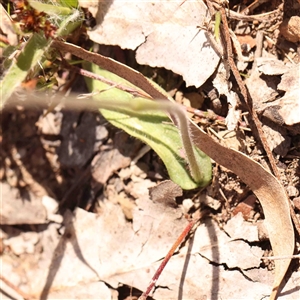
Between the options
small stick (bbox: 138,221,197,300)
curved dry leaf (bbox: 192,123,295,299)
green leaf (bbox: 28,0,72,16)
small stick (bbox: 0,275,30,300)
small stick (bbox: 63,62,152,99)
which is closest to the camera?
green leaf (bbox: 28,0,72,16)

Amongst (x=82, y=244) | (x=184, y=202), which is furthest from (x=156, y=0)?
(x=82, y=244)

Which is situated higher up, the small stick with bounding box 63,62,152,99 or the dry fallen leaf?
Answer: the dry fallen leaf

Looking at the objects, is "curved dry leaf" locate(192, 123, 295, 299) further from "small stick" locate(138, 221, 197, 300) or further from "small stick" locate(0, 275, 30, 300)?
"small stick" locate(0, 275, 30, 300)

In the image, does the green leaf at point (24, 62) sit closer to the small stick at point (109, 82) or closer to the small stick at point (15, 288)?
the small stick at point (109, 82)

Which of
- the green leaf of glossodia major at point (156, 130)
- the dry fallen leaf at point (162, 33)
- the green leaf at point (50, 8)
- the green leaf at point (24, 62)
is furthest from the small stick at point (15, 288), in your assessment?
the green leaf at point (50, 8)

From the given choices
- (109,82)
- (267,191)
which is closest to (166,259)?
(267,191)

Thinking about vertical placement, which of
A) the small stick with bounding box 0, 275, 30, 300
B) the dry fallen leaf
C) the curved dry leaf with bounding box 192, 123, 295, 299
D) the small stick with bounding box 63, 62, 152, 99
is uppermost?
the dry fallen leaf

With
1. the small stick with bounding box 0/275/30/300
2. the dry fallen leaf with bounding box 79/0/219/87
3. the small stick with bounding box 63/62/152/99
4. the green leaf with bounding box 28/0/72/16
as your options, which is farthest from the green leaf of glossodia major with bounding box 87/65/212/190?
A: the small stick with bounding box 0/275/30/300
